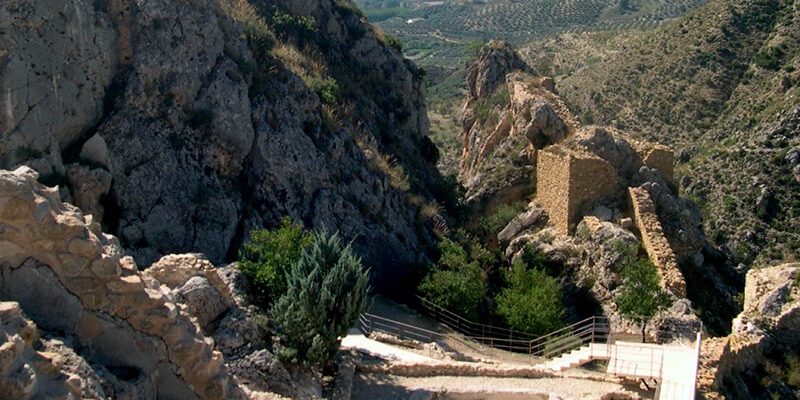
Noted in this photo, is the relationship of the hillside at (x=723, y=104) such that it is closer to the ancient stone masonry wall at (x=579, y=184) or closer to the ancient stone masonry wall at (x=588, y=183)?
the ancient stone masonry wall at (x=588, y=183)

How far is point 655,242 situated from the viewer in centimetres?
2661

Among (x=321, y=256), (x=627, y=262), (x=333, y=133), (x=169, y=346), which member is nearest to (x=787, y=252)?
(x=627, y=262)

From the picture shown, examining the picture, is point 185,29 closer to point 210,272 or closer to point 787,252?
point 210,272

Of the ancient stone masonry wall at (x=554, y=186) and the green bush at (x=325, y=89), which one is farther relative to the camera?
the green bush at (x=325, y=89)

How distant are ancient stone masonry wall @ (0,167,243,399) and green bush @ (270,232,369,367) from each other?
4.82m

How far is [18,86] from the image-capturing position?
68.4ft

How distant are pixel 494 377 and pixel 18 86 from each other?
42.7 ft

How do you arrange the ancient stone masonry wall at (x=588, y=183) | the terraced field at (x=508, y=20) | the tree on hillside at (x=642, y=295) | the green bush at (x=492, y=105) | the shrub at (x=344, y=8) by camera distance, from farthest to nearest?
the terraced field at (x=508, y=20) < the green bush at (x=492, y=105) < the shrub at (x=344, y=8) < the ancient stone masonry wall at (x=588, y=183) < the tree on hillside at (x=642, y=295)

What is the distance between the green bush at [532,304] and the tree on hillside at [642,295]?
2038 millimetres

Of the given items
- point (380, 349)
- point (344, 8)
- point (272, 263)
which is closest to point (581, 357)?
point (380, 349)

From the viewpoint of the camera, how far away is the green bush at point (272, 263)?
18277 millimetres

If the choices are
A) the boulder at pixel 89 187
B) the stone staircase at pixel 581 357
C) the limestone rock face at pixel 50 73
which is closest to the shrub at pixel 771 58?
the stone staircase at pixel 581 357

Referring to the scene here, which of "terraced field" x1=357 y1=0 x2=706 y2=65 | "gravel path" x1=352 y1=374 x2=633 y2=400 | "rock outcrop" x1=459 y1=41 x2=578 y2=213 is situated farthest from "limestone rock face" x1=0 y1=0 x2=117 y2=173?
"terraced field" x1=357 y1=0 x2=706 y2=65

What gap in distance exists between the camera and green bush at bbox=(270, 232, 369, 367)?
16.2 m
